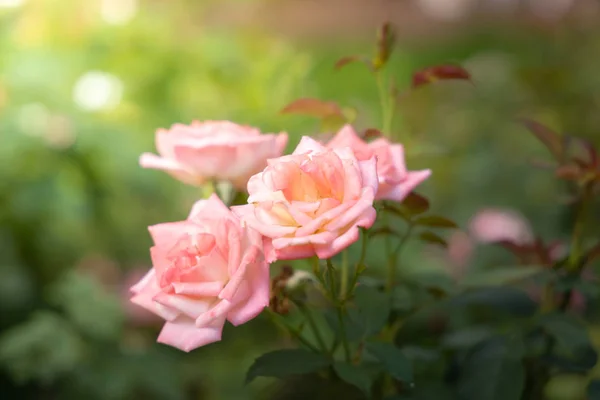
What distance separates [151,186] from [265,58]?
18.5 inches

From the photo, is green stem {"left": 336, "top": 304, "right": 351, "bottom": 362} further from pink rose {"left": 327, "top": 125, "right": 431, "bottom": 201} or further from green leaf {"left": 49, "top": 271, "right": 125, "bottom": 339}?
green leaf {"left": 49, "top": 271, "right": 125, "bottom": 339}

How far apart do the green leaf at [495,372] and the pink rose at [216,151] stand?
263 millimetres

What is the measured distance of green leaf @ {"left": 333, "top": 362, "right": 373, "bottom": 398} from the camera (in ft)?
1.64

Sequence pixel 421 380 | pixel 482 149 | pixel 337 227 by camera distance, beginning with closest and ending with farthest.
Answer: pixel 337 227 → pixel 421 380 → pixel 482 149

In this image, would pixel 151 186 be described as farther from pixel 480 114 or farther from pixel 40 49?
pixel 480 114

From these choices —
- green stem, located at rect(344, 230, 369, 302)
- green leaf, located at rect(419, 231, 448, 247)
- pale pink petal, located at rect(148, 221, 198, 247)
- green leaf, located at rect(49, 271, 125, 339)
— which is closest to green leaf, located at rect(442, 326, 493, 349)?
green leaf, located at rect(419, 231, 448, 247)

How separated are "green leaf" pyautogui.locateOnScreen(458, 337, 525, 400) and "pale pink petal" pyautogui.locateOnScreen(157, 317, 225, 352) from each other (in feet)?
0.84

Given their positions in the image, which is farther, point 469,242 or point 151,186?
point 469,242

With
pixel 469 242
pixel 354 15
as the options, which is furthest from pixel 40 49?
pixel 354 15

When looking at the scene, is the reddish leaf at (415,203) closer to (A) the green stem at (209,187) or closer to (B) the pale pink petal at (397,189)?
(B) the pale pink petal at (397,189)

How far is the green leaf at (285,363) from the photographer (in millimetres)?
506

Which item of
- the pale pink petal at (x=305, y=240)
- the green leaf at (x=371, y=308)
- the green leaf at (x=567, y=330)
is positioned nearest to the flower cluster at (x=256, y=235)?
the pale pink petal at (x=305, y=240)

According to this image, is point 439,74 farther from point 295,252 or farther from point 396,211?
point 295,252

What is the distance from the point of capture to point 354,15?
3.26 meters
